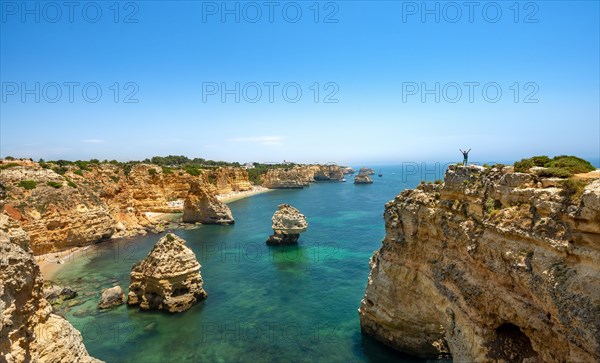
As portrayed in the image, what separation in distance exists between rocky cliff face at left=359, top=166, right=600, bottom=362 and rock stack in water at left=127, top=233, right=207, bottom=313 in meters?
16.0

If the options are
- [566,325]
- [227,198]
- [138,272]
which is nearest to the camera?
[566,325]

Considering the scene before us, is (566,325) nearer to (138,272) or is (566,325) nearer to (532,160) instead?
(532,160)

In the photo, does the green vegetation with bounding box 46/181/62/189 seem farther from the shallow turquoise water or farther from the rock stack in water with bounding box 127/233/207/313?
the rock stack in water with bounding box 127/233/207/313

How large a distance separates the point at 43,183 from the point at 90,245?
411 inches

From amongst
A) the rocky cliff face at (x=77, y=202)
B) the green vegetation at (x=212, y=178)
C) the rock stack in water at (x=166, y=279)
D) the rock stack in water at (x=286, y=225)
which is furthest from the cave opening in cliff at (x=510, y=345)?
the green vegetation at (x=212, y=178)

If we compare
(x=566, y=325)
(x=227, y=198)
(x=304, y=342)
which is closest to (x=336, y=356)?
(x=304, y=342)

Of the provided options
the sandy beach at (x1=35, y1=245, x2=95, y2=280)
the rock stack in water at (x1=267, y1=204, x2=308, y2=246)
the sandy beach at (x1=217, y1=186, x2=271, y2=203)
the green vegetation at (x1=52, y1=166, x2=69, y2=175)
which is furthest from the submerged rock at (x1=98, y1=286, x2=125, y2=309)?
the sandy beach at (x1=217, y1=186, x2=271, y2=203)

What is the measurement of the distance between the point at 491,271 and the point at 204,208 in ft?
197

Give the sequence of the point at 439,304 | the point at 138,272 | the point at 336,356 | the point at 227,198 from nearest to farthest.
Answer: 1. the point at 439,304
2. the point at 336,356
3. the point at 138,272
4. the point at 227,198

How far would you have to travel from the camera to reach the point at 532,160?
14.5m

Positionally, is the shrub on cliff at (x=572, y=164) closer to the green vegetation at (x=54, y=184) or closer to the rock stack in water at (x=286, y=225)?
the rock stack in water at (x=286, y=225)

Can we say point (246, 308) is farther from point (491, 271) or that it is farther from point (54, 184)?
point (54, 184)

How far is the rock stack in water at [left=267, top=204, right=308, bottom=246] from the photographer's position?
48.4 m

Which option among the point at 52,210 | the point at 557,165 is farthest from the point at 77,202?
the point at 557,165
